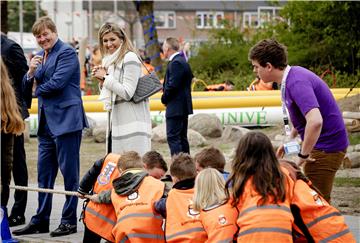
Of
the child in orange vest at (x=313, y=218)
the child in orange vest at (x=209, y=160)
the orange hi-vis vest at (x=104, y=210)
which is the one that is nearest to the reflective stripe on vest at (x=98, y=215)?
the orange hi-vis vest at (x=104, y=210)

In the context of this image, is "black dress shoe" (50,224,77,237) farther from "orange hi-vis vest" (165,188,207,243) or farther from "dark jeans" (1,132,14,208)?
"orange hi-vis vest" (165,188,207,243)

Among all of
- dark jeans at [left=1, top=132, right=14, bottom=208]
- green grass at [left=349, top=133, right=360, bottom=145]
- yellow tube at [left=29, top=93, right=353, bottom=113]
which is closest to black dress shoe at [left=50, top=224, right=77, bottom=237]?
dark jeans at [left=1, top=132, right=14, bottom=208]

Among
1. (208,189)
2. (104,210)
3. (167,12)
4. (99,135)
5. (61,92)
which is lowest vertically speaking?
(99,135)

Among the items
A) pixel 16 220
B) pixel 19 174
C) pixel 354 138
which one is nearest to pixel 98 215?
pixel 16 220

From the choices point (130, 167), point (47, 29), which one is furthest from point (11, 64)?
point (130, 167)

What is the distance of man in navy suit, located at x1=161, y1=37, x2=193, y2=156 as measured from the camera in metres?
13.4

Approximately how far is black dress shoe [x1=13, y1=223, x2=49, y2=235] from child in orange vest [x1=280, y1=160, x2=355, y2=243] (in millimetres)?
3360

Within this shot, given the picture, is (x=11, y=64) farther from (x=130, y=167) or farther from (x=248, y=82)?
(x=248, y=82)

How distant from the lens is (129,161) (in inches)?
341

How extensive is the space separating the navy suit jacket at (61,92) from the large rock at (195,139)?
7.63 metres

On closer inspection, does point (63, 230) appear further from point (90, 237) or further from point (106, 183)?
point (106, 183)

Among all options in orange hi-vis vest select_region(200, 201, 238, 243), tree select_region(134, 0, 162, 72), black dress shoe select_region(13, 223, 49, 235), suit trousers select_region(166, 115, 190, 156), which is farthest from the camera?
tree select_region(134, 0, 162, 72)

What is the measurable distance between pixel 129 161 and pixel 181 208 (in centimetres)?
98

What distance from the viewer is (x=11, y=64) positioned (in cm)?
1040
